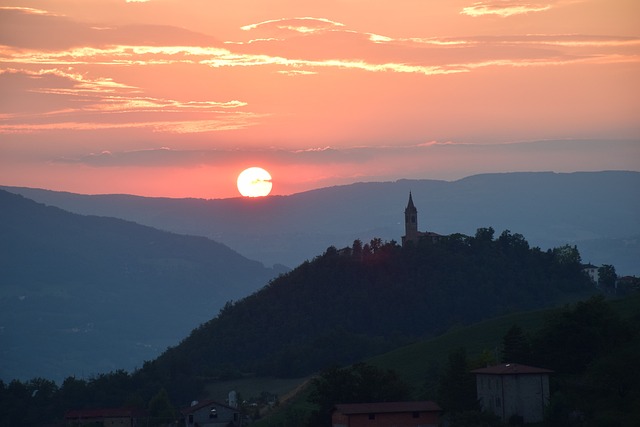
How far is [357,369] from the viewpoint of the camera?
87438 mm

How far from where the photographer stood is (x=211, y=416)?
102 metres

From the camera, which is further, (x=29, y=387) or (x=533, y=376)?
(x=29, y=387)

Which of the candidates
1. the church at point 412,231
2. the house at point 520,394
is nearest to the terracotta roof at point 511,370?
the house at point 520,394

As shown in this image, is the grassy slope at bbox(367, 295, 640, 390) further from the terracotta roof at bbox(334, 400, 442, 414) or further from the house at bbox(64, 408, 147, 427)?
the terracotta roof at bbox(334, 400, 442, 414)

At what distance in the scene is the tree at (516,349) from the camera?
279 feet

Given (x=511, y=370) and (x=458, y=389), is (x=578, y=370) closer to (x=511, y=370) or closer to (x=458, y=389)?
(x=458, y=389)

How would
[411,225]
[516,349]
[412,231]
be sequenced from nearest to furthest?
[516,349] < [411,225] < [412,231]

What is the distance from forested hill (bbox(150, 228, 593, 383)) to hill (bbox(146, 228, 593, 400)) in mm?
125

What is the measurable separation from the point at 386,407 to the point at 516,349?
492 inches

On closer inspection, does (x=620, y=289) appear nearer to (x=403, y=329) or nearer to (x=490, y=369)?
(x=403, y=329)

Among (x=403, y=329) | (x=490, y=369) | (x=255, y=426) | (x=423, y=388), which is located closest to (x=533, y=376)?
(x=490, y=369)

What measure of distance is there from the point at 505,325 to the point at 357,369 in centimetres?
4263

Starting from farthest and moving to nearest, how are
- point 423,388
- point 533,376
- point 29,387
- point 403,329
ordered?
point 403,329, point 29,387, point 423,388, point 533,376

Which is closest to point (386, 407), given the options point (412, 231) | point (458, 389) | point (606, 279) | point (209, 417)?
point (458, 389)
